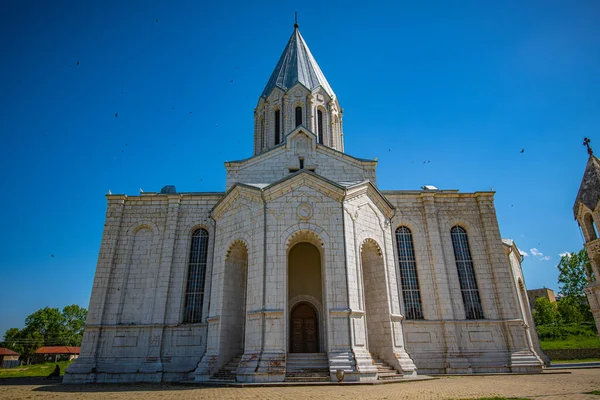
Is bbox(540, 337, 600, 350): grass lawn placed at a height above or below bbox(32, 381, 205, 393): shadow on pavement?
above

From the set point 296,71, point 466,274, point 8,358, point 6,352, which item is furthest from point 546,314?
point 8,358

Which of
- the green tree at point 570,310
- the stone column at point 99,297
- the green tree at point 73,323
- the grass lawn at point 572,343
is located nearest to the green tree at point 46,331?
the green tree at point 73,323

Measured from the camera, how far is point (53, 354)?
2109 inches

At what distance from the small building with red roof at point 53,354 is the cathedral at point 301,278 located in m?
43.7

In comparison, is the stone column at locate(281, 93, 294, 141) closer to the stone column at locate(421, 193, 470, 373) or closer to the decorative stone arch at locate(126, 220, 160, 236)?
the stone column at locate(421, 193, 470, 373)

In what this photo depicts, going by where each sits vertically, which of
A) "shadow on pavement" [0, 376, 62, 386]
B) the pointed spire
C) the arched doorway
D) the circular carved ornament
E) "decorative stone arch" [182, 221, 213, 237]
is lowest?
"shadow on pavement" [0, 376, 62, 386]

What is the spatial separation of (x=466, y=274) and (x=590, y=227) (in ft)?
40.6

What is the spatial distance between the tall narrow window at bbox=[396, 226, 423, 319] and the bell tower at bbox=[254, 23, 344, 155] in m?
7.82

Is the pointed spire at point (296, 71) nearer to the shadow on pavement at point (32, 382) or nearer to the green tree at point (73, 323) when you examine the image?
the shadow on pavement at point (32, 382)

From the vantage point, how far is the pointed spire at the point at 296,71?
25453mm

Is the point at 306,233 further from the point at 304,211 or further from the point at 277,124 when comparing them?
the point at 277,124

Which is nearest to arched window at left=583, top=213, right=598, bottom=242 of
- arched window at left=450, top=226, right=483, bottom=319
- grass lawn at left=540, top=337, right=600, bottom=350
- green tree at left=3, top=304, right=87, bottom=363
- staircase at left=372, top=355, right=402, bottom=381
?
arched window at left=450, top=226, right=483, bottom=319

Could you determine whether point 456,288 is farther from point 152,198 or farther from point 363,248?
point 152,198

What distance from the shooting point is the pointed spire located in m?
25.5
